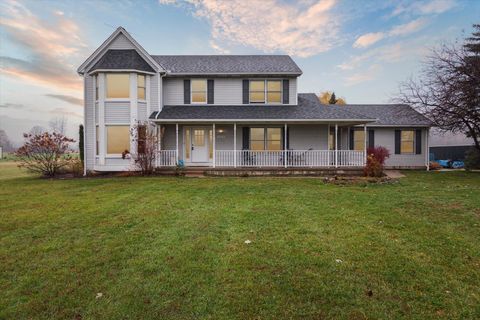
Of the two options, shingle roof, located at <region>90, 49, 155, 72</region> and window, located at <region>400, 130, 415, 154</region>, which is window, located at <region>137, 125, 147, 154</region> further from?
window, located at <region>400, 130, 415, 154</region>

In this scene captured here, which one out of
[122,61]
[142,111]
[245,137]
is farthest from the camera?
[245,137]

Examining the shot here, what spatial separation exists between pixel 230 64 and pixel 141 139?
7.42 metres

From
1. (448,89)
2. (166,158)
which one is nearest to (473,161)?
(448,89)

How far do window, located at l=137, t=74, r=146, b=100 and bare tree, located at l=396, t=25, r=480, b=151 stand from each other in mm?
15725

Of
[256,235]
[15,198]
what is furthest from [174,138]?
[256,235]

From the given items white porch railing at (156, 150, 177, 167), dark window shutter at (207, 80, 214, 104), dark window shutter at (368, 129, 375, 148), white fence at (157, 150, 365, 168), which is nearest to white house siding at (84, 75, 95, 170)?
white porch railing at (156, 150, 177, 167)

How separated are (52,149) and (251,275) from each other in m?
15.1

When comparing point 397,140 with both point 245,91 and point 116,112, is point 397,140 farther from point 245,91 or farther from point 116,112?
point 116,112

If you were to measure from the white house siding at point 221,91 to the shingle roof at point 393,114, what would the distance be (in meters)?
7.01

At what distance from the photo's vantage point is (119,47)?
15.0m

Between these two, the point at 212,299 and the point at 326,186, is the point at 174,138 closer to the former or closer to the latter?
the point at 326,186

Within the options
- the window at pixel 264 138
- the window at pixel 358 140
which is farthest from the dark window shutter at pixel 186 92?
the window at pixel 358 140

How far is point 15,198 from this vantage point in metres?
8.44

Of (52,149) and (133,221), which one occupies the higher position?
(52,149)
